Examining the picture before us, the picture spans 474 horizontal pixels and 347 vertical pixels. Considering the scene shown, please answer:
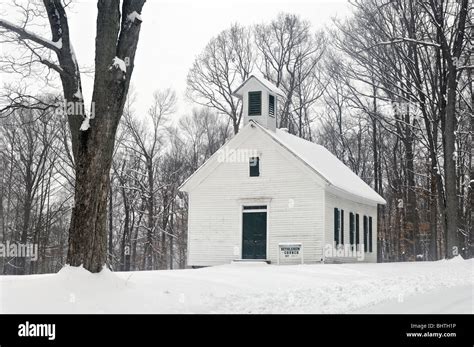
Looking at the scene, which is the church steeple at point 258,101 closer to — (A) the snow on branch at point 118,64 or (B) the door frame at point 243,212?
(B) the door frame at point 243,212

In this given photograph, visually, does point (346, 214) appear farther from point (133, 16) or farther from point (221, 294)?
point (133, 16)

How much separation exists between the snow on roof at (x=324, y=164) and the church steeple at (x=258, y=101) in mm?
678

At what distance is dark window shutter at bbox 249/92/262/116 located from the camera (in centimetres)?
2419

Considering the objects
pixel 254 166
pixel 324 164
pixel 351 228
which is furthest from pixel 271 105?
pixel 351 228

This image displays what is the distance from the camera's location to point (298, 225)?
22.1 meters

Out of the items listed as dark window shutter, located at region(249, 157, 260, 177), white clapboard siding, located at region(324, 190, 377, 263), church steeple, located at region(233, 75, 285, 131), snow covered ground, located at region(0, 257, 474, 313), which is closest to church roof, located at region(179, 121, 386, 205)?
white clapboard siding, located at region(324, 190, 377, 263)

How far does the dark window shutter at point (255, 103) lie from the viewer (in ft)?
79.4

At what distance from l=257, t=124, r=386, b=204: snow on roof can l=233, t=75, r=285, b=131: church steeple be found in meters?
0.68

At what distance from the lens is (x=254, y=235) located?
22.8 metres

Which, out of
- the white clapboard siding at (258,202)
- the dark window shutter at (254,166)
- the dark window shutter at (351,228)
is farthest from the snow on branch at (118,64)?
the dark window shutter at (351,228)

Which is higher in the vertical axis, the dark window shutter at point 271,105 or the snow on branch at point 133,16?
the dark window shutter at point 271,105

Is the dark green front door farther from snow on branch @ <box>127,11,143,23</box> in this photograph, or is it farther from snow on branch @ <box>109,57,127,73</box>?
snow on branch @ <box>109,57,127,73</box>

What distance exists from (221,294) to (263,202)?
1259 centimetres
